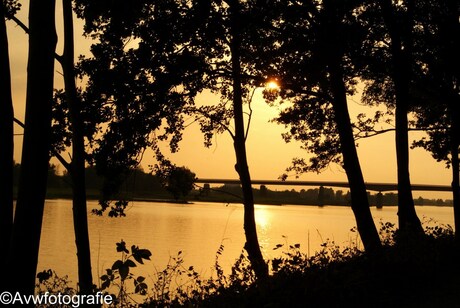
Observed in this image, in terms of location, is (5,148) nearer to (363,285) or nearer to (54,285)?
(54,285)

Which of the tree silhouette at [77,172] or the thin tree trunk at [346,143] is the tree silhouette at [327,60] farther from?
the tree silhouette at [77,172]

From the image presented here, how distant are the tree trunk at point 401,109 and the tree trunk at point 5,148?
12.6m

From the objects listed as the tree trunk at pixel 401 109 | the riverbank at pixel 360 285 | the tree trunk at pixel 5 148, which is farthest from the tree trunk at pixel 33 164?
the tree trunk at pixel 401 109

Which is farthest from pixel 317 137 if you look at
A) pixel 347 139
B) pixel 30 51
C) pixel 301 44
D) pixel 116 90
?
pixel 30 51

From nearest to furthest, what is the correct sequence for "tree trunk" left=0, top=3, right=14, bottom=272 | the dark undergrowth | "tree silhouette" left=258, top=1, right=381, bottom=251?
"tree trunk" left=0, top=3, right=14, bottom=272
the dark undergrowth
"tree silhouette" left=258, top=1, right=381, bottom=251

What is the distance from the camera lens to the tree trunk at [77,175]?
1185 centimetres

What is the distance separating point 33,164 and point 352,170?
36.1 feet

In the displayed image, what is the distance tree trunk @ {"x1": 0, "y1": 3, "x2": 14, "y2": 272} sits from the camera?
7625mm

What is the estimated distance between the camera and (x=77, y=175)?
39.2 feet

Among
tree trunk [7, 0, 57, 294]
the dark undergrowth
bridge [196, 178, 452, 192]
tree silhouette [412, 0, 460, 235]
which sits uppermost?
tree silhouette [412, 0, 460, 235]

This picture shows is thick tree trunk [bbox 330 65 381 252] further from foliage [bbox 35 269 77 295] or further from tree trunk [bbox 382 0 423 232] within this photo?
foliage [bbox 35 269 77 295]

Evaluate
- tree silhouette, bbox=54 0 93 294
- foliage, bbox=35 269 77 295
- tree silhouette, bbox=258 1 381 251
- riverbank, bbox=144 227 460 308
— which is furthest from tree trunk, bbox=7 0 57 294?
tree silhouette, bbox=258 1 381 251

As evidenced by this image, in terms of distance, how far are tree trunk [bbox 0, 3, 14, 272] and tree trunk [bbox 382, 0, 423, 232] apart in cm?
1263

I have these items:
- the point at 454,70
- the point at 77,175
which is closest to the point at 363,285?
the point at 77,175
